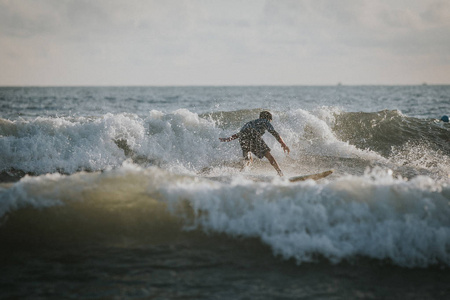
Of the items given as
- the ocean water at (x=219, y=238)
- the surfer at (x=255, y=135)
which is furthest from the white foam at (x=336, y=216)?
the surfer at (x=255, y=135)

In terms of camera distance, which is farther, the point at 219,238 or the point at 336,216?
the point at 336,216

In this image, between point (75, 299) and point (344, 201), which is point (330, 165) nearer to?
point (344, 201)

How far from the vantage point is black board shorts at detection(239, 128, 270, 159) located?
8.85 metres

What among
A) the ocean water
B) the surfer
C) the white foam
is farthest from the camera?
the surfer

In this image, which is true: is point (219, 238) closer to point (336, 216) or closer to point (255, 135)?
point (336, 216)

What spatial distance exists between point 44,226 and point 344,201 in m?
4.09

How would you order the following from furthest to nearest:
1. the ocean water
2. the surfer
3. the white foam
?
1. the surfer
2. the white foam
3. the ocean water

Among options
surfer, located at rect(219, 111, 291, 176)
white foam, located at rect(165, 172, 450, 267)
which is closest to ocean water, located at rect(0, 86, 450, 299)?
white foam, located at rect(165, 172, 450, 267)

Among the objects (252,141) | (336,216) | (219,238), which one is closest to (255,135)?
(252,141)

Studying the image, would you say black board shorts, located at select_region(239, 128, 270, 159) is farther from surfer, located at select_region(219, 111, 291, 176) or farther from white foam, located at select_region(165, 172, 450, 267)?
white foam, located at select_region(165, 172, 450, 267)

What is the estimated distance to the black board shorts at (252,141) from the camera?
8852 millimetres

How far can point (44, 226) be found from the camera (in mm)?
4941

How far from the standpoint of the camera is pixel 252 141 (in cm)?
892

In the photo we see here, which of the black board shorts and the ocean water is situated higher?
the black board shorts
